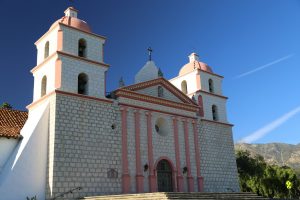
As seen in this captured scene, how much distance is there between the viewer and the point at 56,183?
16.5 meters

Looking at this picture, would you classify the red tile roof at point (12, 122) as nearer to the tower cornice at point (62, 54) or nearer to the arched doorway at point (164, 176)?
the tower cornice at point (62, 54)

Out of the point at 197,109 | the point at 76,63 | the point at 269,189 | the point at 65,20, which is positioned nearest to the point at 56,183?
the point at 76,63

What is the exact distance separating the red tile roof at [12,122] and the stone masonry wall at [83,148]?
2.36m

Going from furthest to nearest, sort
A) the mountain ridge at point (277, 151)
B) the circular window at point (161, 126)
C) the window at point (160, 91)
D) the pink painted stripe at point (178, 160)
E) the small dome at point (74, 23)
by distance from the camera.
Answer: the mountain ridge at point (277, 151), the window at point (160, 91), the circular window at point (161, 126), the pink painted stripe at point (178, 160), the small dome at point (74, 23)

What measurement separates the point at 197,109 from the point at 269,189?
14.8m

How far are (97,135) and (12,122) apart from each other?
486 centimetres

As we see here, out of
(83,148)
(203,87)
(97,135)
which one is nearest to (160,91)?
(203,87)

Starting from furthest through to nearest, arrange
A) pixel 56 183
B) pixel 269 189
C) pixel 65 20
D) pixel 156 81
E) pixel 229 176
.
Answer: pixel 269 189 → pixel 229 176 → pixel 156 81 → pixel 65 20 → pixel 56 183

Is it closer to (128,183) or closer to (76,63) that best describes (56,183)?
(128,183)

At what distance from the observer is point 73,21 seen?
20.4m

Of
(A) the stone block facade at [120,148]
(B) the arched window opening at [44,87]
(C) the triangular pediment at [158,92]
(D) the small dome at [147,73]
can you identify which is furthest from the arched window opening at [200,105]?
(B) the arched window opening at [44,87]

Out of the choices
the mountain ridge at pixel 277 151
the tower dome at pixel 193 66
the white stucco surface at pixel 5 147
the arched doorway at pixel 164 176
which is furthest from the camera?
the mountain ridge at pixel 277 151

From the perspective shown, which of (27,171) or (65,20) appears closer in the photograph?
(27,171)

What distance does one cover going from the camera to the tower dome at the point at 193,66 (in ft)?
87.2
